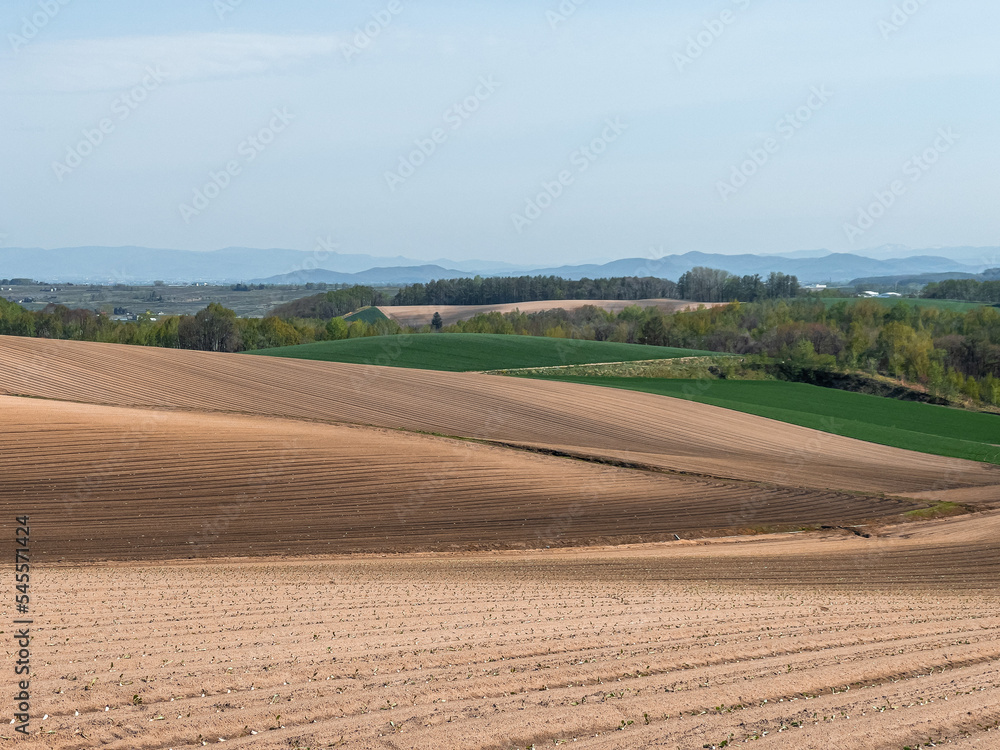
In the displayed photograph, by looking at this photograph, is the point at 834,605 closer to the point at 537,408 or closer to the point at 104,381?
the point at 537,408

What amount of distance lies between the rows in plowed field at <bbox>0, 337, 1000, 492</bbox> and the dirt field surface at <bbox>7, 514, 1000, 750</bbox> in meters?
13.4

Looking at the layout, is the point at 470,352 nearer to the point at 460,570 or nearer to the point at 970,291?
the point at 460,570

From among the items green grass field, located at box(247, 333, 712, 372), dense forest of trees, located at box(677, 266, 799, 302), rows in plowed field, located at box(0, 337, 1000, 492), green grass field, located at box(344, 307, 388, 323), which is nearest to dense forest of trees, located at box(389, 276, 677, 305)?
dense forest of trees, located at box(677, 266, 799, 302)

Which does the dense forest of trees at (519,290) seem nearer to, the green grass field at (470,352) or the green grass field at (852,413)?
the green grass field at (470,352)

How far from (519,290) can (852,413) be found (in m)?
97.1

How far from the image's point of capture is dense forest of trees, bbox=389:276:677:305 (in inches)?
5541

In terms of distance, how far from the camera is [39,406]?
24844 mm

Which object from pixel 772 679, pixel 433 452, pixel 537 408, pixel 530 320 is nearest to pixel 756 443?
pixel 537 408

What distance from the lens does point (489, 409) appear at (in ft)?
109

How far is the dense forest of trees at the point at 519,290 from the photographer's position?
141 metres

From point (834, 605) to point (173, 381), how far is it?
26.9 metres

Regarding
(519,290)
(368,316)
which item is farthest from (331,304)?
(519,290)

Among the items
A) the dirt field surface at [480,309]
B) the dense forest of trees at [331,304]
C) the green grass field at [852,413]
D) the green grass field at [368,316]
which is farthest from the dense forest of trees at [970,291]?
the green grass field at [852,413]

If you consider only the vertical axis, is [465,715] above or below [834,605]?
above
